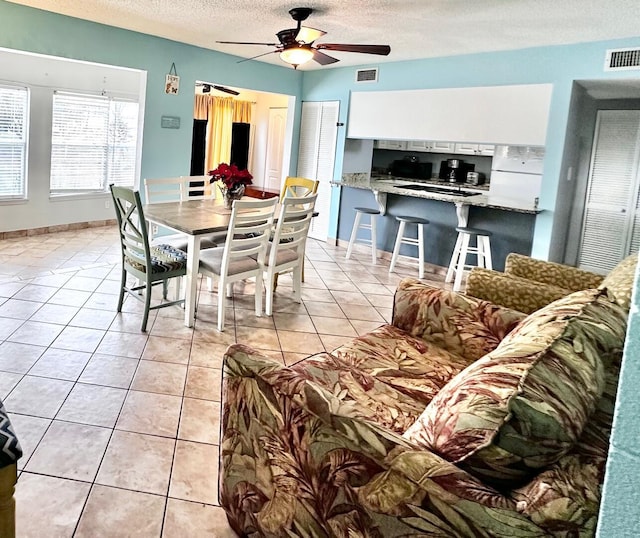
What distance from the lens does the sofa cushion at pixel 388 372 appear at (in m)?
1.92

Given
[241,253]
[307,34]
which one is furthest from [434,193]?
[241,253]

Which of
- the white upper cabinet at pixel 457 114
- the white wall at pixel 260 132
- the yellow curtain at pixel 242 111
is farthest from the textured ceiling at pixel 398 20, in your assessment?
the yellow curtain at pixel 242 111

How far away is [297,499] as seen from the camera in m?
1.54

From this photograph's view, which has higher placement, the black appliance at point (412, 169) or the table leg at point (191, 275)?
the black appliance at point (412, 169)

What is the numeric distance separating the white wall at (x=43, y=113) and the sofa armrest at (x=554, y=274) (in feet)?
14.7

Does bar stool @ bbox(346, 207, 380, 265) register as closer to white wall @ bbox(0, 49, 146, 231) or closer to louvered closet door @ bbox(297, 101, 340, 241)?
louvered closet door @ bbox(297, 101, 340, 241)

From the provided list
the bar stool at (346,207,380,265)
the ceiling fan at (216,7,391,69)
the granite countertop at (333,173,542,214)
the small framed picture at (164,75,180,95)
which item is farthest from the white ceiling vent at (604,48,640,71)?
the small framed picture at (164,75,180,95)

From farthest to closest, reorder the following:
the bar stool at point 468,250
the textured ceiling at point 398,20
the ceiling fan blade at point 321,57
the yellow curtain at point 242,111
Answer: the yellow curtain at point 242,111, the bar stool at point 468,250, the ceiling fan blade at point 321,57, the textured ceiling at point 398,20

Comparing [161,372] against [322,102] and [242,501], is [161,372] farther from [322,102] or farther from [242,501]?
[322,102]

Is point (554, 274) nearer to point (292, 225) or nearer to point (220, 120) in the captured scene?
point (292, 225)

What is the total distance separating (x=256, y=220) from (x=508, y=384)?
2.74 meters

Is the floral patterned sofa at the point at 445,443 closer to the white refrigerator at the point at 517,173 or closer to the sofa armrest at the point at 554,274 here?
the sofa armrest at the point at 554,274

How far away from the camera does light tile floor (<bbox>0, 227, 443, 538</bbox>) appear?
6.40 ft

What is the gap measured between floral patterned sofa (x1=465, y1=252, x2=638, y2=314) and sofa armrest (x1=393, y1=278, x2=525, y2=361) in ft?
0.76
